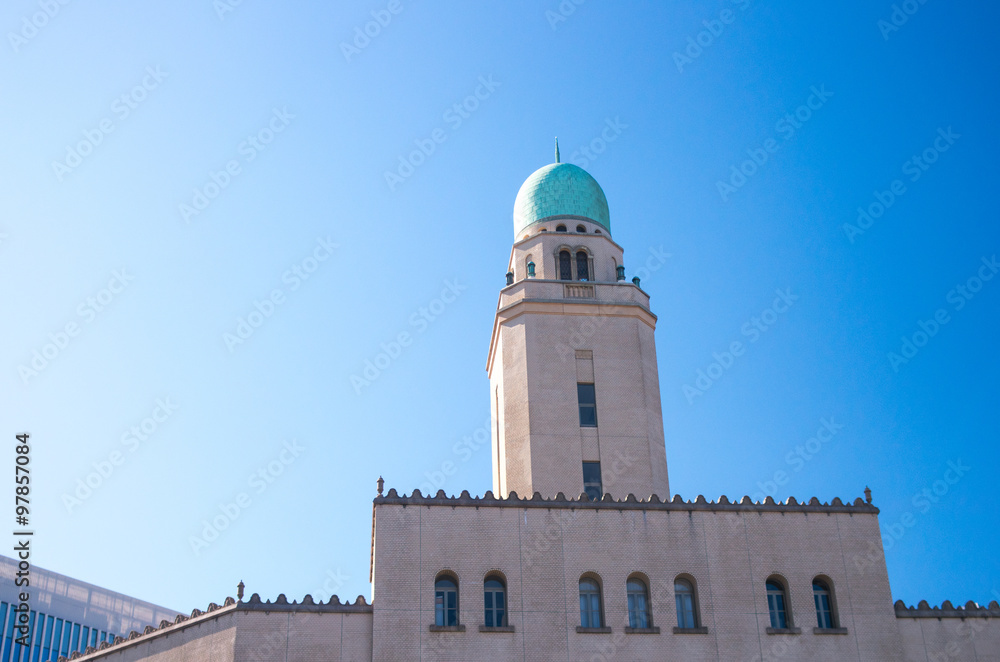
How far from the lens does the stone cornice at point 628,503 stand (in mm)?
36688

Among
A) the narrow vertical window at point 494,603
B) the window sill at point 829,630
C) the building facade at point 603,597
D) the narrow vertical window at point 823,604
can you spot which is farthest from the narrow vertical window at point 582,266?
the window sill at point 829,630

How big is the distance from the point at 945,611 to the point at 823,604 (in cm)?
430

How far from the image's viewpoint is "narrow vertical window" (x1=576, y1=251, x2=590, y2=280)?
47.2 m

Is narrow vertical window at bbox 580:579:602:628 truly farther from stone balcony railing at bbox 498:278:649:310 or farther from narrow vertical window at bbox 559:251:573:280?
narrow vertical window at bbox 559:251:573:280

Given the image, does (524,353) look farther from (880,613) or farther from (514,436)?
(880,613)

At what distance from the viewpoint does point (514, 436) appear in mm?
42656

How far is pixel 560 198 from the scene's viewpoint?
4888cm

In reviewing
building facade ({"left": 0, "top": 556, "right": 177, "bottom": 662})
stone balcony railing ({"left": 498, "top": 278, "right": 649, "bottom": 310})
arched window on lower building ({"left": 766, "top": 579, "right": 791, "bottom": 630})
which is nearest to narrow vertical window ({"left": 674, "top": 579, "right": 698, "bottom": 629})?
arched window on lower building ({"left": 766, "top": 579, "right": 791, "bottom": 630})

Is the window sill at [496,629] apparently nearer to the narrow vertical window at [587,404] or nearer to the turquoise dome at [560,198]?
the narrow vertical window at [587,404]

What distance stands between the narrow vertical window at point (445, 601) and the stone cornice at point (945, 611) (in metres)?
15.5

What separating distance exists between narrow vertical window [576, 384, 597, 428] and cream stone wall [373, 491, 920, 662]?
6.18 meters

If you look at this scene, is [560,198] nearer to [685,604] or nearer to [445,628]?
[685,604]

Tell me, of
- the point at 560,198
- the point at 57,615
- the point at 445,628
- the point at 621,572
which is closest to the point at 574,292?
the point at 560,198

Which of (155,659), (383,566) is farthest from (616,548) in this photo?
(155,659)
